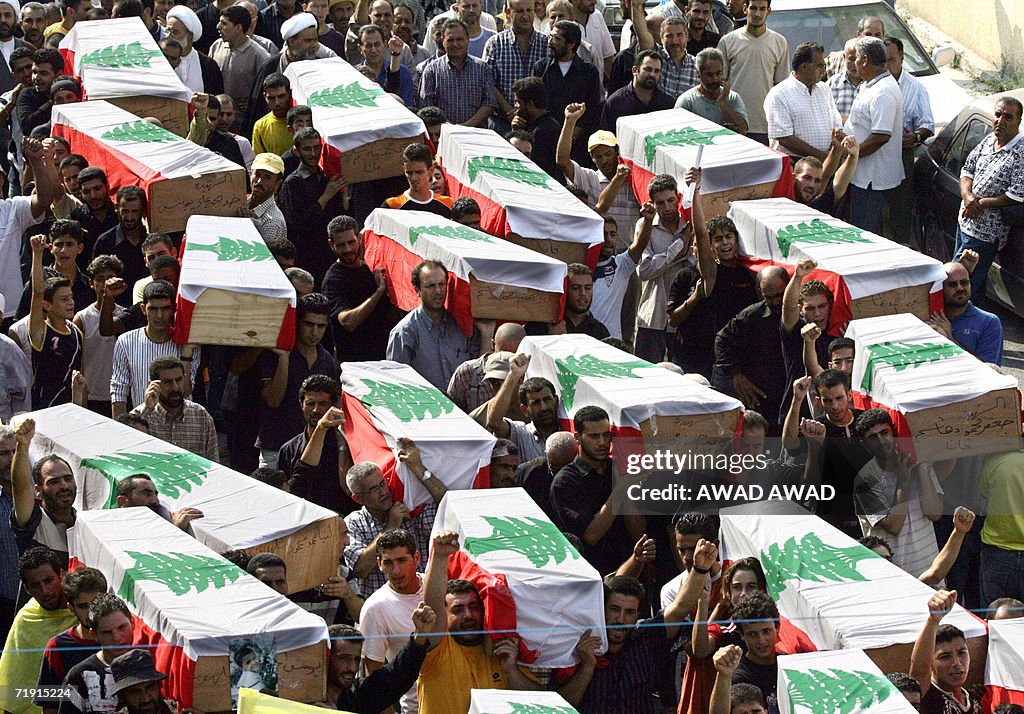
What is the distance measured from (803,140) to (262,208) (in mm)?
4005

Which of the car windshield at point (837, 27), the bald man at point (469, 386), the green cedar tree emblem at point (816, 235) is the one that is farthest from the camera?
the car windshield at point (837, 27)

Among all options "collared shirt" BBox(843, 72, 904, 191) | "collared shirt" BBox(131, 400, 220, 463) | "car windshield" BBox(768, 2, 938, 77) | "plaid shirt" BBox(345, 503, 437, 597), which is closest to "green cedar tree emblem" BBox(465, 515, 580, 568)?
"plaid shirt" BBox(345, 503, 437, 597)

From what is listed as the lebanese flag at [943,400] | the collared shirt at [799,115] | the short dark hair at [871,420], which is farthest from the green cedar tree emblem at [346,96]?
the short dark hair at [871,420]

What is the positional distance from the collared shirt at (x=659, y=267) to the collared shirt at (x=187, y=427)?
311 cm

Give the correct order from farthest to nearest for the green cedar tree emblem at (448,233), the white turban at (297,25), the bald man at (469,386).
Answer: the white turban at (297,25), the green cedar tree emblem at (448,233), the bald man at (469,386)

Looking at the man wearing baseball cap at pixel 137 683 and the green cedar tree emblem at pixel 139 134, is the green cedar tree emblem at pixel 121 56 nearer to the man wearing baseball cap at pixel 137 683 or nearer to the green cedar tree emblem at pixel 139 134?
the green cedar tree emblem at pixel 139 134

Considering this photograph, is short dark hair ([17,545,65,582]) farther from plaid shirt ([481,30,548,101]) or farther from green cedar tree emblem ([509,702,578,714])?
plaid shirt ([481,30,548,101])

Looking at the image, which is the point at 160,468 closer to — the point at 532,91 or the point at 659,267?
the point at 659,267

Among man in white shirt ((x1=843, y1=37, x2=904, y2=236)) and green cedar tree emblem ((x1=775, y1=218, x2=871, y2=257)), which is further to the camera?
man in white shirt ((x1=843, y1=37, x2=904, y2=236))

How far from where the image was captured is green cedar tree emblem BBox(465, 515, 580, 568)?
28.4ft

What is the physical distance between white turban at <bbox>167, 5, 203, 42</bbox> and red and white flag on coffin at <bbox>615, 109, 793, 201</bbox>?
383cm

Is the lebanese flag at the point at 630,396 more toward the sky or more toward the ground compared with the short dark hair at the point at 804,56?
more toward the ground

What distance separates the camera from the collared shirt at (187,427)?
33.9 feet

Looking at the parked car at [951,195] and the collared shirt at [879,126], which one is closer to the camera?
the parked car at [951,195]
